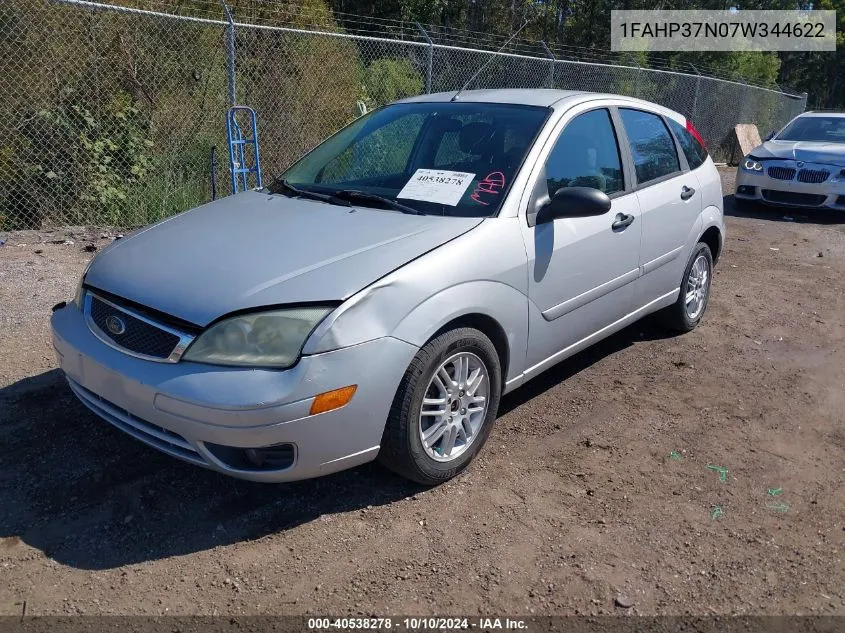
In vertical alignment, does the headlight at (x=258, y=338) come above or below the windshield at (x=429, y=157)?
below

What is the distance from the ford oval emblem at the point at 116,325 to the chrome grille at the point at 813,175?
9563 mm

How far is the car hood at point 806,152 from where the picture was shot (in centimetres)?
981

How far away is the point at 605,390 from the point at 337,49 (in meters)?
6.49

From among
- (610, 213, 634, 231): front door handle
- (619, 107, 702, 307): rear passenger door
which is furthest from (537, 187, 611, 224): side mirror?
(619, 107, 702, 307): rear passenger door

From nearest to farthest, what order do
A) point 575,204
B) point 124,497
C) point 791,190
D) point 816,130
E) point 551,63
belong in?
point 124,497 < point 575,204 < point 791,190 < point 816,130 < point 551,63

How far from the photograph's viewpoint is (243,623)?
2520 mm

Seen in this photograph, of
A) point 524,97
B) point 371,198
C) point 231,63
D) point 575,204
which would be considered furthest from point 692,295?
point 231,63

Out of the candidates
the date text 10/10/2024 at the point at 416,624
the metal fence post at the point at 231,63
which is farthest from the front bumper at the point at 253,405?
the metal fence post at the point at 231,63

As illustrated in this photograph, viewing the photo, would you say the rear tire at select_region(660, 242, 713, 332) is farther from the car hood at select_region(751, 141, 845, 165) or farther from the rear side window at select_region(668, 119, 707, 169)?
the car hood at select_region(751, 141, 845, 165)

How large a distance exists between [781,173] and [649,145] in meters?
6.50

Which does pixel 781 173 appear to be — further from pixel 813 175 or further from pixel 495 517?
pixel 495 517

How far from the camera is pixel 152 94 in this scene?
805cm

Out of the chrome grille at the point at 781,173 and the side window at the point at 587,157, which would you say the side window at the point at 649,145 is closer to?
the side window at the point at 587,157

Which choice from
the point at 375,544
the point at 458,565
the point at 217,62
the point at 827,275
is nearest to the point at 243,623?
the point at 375,544
